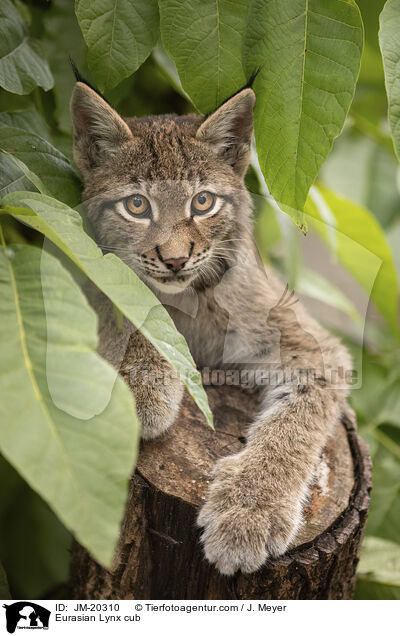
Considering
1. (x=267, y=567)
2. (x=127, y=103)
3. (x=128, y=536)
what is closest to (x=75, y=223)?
(x=128, y=536)

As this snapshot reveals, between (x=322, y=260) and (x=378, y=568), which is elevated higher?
(x=322, y=260)

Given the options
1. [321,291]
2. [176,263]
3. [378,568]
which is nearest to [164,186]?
[176,263]

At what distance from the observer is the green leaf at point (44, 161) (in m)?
1.29

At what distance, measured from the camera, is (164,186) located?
136cm

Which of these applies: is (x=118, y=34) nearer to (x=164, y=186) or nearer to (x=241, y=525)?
(x=164, y=186)

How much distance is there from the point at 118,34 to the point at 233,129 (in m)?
0.35

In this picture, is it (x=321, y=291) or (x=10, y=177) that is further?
(x=321, y=291)

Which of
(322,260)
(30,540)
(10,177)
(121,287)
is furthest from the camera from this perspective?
(322,260)

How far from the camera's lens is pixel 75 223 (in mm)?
985

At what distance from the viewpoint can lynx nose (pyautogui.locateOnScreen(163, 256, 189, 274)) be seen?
1332 mm

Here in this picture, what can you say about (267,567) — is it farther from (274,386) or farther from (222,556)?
(274,386)

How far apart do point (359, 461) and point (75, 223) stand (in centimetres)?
108
